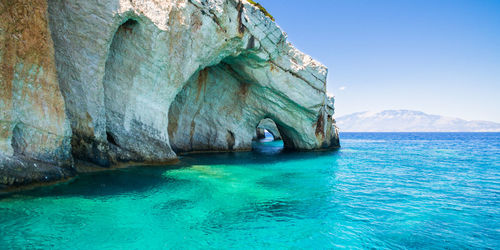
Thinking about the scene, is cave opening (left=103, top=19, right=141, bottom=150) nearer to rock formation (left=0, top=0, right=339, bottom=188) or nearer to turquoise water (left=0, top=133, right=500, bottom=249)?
rock formation (left=0, top=0, right=339, bottom=188)

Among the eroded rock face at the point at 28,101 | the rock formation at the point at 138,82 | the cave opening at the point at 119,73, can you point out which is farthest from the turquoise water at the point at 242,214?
the cave opening at the point at 119,73

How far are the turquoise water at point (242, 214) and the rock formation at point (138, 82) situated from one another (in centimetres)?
187

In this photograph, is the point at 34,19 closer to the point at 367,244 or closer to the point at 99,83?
the point at 99,83

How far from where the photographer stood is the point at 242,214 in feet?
27.5

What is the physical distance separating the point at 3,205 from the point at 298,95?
21.6m

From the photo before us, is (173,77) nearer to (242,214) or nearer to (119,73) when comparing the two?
(119,73)

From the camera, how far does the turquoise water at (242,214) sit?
651cm

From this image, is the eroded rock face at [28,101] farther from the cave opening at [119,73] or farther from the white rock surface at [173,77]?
the cave opening at [119,73]

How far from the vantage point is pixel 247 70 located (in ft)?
77.0

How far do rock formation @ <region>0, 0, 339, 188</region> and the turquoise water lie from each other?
6.15 feet

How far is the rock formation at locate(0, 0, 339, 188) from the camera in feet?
30.9

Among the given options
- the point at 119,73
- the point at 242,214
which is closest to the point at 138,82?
the point at 119,73

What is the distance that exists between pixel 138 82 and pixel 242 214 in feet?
35.2

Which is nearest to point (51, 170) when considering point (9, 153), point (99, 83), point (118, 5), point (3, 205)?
point (9, 153)
